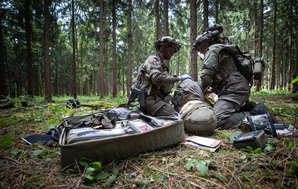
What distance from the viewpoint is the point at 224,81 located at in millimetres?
3982

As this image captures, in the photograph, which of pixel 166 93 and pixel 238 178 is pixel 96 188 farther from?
pixel 166 93

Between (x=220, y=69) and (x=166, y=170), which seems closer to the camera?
(x=166, y=170)

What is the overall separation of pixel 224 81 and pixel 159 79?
5.18ft

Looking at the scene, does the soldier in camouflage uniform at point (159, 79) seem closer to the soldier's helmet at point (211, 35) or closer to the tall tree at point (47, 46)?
the soldier's helmet at point (211, 35)

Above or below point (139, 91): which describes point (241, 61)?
above

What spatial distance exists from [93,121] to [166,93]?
1966 mm

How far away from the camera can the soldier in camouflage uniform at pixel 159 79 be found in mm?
3351

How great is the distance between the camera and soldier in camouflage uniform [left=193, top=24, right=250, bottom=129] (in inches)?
141

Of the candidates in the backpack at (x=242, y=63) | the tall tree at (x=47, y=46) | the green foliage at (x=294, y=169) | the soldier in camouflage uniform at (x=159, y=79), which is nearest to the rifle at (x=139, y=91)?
the soldier in camouflage uniform at (x=159, y=79)

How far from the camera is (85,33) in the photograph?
18.2 metres

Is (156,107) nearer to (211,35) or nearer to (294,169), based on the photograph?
(211,35)

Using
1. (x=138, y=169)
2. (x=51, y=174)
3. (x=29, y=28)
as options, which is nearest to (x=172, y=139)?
(x=138, y=169)

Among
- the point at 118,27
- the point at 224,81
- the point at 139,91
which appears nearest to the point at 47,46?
the point at 118,27

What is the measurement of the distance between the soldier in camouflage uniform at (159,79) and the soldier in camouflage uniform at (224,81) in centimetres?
58
